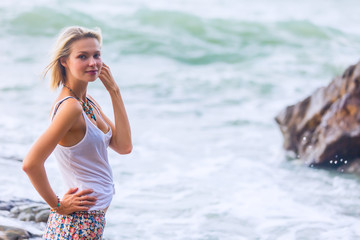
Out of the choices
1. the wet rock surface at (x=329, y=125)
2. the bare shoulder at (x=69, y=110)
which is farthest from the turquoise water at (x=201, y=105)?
the bare shoulder at (x=69, y=110)

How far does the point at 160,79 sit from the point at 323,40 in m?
7.92

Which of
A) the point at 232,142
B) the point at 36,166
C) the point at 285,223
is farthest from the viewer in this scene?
the point at 232,142

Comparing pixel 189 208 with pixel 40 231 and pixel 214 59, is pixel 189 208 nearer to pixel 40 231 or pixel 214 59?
pixel 40 231

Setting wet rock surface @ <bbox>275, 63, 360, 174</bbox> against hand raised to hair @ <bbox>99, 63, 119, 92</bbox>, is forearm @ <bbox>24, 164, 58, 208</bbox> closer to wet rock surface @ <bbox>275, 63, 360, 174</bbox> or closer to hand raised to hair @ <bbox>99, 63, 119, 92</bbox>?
hand raised to hair @ <bbox>99, 63, 119, 92</bbox>

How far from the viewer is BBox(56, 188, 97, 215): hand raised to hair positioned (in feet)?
8.68

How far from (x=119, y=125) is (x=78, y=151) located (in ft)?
1.35

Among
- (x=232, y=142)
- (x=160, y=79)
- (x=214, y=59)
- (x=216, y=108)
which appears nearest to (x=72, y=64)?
(x=232, y=142)

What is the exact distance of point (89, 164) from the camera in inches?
106

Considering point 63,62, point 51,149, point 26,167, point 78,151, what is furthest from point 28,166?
point 63,62

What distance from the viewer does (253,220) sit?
5.52 meters

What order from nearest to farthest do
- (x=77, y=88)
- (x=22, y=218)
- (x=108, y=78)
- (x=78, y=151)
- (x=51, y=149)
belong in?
(x=51, y=149) → (x=78, y=151) → (x=77, y=88) → (x=108, y=78) → (x=22, y=218)

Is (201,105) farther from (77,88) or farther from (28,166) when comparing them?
(28,166)

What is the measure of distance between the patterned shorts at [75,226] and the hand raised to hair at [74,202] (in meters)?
0.04

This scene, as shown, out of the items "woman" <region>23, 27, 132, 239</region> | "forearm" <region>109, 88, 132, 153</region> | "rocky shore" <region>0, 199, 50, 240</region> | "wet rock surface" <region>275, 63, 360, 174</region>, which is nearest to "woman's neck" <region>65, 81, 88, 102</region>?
"woman" <region>23, 27, 132, 239</region>
